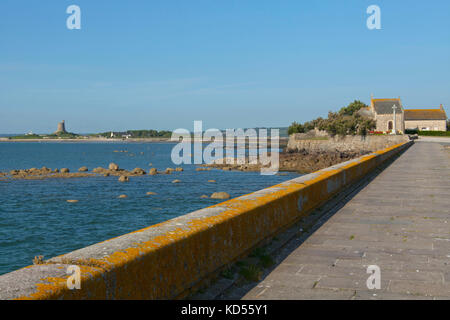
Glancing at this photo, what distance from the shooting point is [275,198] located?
6.47 metres

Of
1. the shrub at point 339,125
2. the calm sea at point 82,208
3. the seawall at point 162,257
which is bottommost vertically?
the calm sea at point 82,208

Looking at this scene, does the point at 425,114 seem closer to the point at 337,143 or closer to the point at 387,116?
the point at 387,116

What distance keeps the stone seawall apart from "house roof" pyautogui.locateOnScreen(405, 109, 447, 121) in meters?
37.4

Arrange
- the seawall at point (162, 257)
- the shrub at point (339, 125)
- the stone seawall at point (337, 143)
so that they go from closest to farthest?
the seawall at point (162, 257), the stone seawall at point (337, 143), the shrub at point (339, 125)

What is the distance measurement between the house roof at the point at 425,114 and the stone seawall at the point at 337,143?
37.4 metres

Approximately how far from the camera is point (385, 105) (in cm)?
10594

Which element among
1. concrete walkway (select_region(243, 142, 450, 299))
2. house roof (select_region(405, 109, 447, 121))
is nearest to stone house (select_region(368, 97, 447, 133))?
house roof (select_region(405, 109, 447, 121))

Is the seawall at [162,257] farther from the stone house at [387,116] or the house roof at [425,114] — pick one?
the house roof at [425,114]

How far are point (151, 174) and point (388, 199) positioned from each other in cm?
4370

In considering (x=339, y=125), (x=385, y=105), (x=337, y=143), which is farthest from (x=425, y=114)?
(x=337, y=143)

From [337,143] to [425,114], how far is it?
146 feet

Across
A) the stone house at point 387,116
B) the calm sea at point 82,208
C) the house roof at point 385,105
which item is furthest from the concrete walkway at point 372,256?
the house roof at point 385,105

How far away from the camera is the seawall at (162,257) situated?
112 inches
